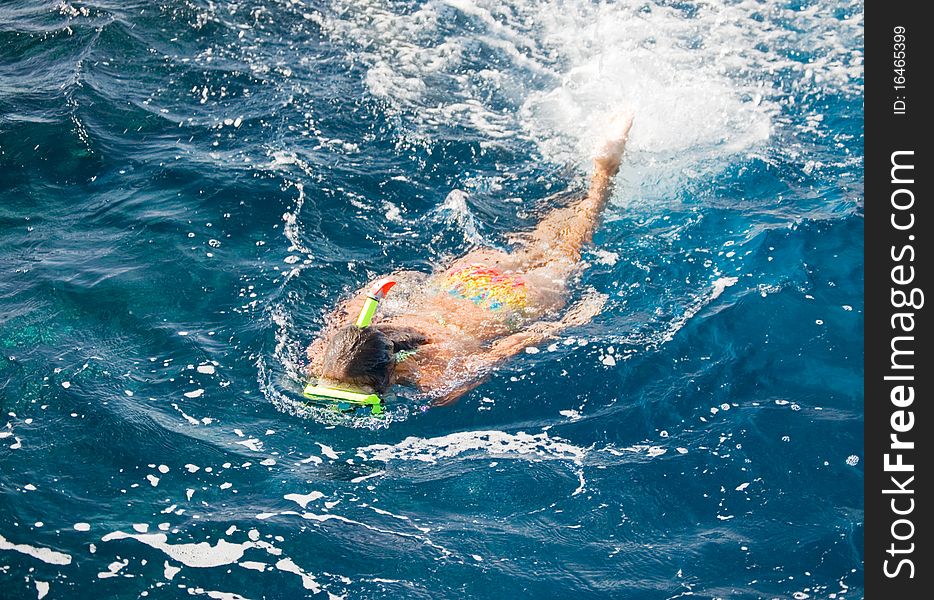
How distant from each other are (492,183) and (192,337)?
3.03 metres

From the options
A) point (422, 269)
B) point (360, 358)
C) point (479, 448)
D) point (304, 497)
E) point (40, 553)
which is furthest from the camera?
point (422, 269)

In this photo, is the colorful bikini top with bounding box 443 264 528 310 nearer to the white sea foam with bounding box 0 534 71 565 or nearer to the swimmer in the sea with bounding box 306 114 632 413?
the swimmer in the sea with bounding box 306 114 632 413

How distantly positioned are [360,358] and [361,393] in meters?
0.21

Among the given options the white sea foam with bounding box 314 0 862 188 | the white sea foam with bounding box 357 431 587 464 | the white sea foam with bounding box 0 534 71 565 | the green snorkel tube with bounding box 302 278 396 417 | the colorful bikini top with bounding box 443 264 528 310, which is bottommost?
the white sea foam with bounding box 0 534 71 565

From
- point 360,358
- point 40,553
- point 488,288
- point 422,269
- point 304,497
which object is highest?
point 422,269

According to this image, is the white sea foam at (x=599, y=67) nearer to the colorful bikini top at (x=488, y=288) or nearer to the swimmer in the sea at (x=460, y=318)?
the swimmer in the sea at (x=460, y=318)

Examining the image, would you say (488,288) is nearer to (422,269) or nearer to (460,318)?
(460,318)

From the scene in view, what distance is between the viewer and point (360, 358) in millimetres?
5008

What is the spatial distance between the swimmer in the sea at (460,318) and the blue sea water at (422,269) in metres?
0.17

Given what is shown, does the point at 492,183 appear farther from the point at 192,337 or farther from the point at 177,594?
the point at 177,594

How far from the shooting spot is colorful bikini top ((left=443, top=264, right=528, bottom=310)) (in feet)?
20.2

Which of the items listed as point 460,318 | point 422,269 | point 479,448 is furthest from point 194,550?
point 422,269

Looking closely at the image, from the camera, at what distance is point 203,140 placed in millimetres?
7941
